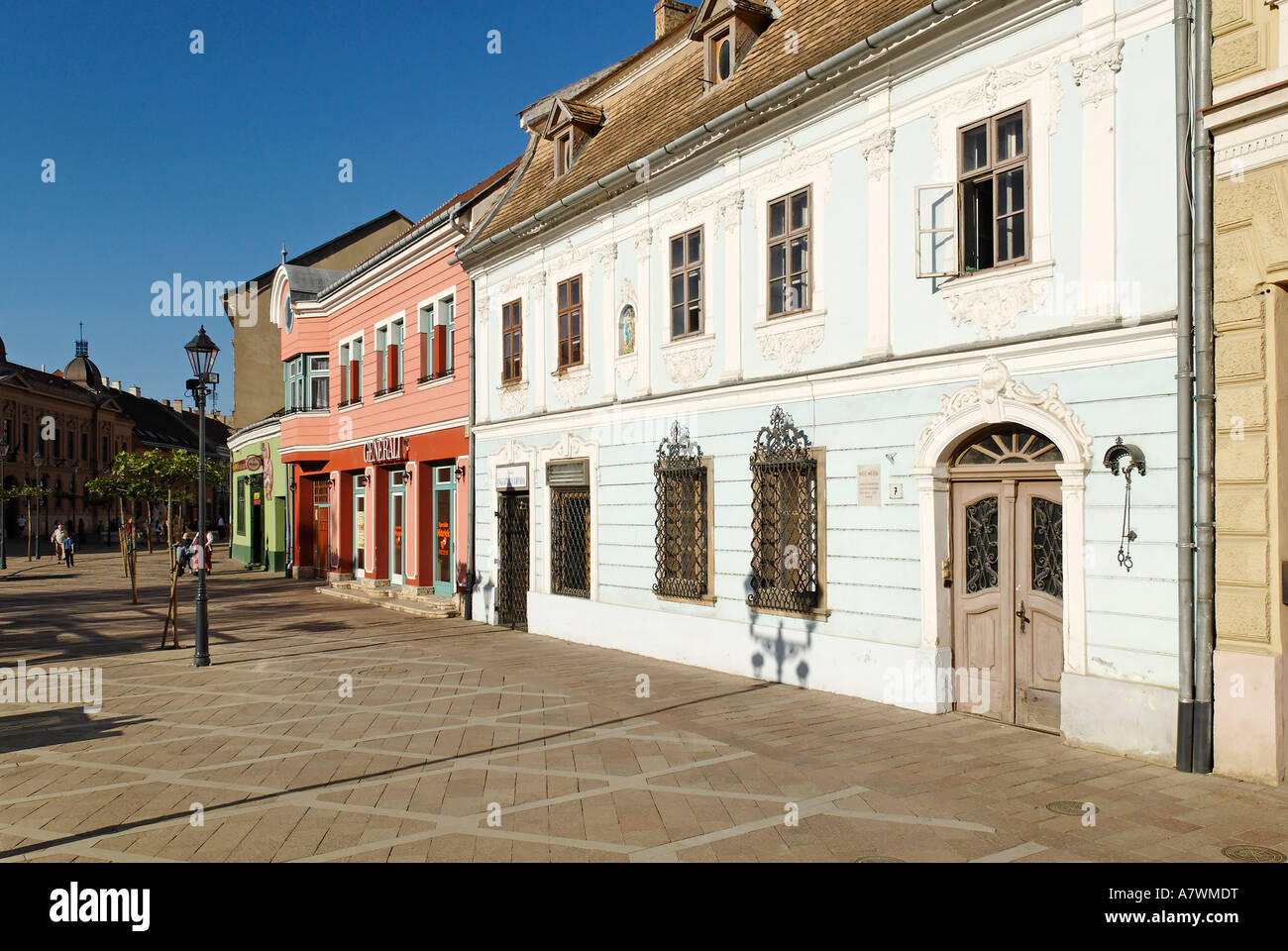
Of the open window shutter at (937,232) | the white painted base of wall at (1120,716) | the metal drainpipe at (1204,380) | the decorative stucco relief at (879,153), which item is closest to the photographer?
the metal drainpipe at (1204,380)

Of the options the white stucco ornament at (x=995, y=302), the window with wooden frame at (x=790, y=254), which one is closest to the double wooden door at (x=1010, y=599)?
the white stucco ornament at (x=995, y=302)

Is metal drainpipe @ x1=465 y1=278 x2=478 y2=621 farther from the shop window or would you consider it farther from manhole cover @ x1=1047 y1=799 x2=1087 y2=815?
manhole cover @ x1=1047 y1=799 x2=1087 y2=815

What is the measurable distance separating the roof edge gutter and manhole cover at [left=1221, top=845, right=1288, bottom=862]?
773cm

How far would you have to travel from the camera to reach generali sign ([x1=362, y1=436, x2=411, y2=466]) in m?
22.7

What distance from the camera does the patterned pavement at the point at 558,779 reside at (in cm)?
650

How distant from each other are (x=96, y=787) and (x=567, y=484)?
9717 millimetres

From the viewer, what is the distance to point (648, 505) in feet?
49.1

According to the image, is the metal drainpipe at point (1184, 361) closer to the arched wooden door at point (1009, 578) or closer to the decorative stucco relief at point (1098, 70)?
the decorative stucco relief at point (1098, 70)

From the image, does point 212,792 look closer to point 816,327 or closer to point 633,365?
point 816,327

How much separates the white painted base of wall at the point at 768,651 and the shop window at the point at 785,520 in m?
0.39

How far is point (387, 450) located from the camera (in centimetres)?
2327

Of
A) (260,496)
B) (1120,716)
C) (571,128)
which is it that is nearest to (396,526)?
(571,128)

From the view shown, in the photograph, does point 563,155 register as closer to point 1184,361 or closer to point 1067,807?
point 1184,361

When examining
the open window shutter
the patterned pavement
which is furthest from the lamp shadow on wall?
the open window shutter
